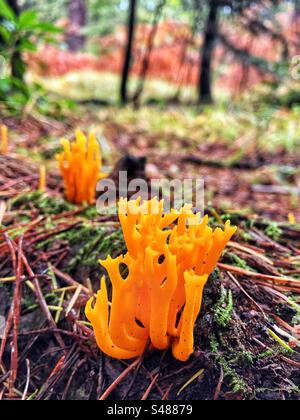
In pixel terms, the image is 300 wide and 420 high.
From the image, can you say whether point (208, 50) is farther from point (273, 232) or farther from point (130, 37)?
point (273, 232)

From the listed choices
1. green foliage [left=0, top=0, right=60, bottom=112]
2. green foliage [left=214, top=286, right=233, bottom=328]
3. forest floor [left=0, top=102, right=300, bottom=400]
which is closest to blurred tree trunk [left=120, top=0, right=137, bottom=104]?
green foliage [left=0, top=0, right=60, bottom=112]

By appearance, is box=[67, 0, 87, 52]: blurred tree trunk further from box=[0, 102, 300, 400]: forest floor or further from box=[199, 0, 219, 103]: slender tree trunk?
box=[0, 102, 300, 400]: forest floor

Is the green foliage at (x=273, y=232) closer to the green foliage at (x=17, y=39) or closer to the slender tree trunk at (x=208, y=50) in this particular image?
the green foliage at (x=17, y=39)

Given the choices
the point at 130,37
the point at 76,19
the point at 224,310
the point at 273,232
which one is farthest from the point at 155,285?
the point at 76,19

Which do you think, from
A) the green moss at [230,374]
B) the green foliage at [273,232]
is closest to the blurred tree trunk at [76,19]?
the green foliage at [273,232]
